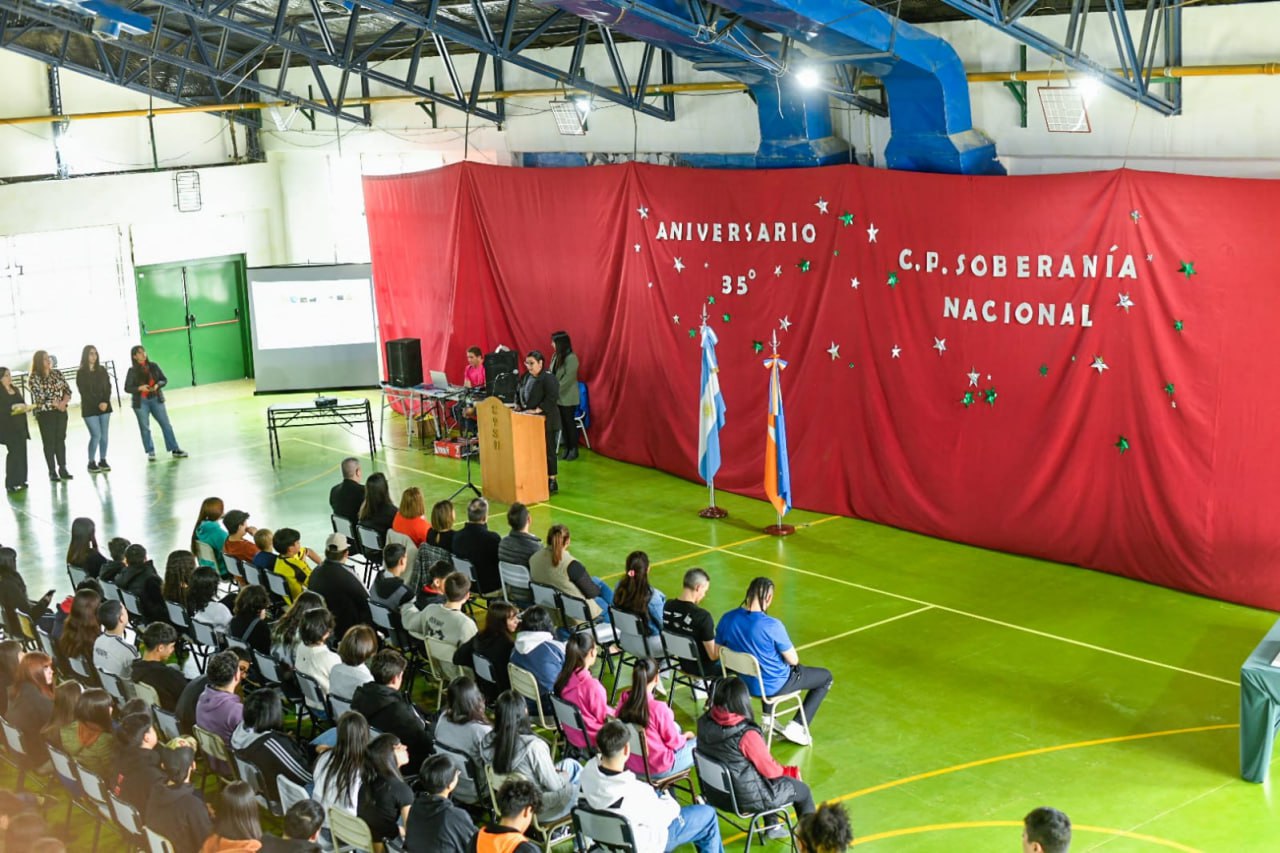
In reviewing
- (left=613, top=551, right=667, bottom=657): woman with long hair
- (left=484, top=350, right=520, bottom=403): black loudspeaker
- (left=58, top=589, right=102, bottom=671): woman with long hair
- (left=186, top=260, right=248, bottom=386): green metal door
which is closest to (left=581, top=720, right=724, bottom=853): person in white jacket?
(left=613, top=551, right=667, bottom=657): woman with long hair

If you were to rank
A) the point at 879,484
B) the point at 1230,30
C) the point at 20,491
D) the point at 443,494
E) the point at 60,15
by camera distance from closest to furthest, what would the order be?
1. the point at 1230,30
2. the point at 879,484
3. the point at 443,494
4. the point at 20,491
5. the point at 60,15

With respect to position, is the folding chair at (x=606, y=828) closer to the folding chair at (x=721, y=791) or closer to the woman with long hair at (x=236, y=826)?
the folding chair at (x=721, y=791)

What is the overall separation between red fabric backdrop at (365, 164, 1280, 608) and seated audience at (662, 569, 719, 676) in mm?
4340

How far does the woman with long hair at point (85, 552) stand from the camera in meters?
10.7

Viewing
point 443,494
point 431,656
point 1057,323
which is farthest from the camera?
point 443,494

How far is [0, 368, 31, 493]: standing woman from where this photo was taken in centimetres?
1570

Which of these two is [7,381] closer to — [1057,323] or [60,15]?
[60,15]

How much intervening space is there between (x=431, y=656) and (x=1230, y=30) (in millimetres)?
Answer: 7287

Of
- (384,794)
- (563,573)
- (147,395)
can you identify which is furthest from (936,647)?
(147,395)

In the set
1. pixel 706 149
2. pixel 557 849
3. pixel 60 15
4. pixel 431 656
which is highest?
pixel 60 15

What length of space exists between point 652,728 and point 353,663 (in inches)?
68.8

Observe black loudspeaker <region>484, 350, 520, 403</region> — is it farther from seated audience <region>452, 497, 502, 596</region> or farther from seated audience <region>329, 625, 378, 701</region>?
seated audience <region>329, 625, 378, 701</region>

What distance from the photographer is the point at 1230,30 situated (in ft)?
34.4

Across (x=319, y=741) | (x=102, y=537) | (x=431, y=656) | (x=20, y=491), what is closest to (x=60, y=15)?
(x=20, y=491)
